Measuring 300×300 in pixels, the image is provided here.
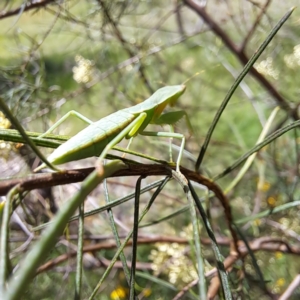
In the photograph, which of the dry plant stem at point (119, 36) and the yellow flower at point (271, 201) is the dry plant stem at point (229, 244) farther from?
the dry plant stem at point (119, 36)

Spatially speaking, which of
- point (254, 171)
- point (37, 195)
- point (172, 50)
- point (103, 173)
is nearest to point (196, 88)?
point (172, 50)

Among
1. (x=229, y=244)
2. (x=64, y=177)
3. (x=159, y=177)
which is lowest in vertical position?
(x=229, y=244)

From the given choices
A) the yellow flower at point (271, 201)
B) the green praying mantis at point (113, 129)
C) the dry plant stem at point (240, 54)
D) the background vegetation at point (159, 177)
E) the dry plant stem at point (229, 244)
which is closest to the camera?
the green praying mantis at point (113, 129)

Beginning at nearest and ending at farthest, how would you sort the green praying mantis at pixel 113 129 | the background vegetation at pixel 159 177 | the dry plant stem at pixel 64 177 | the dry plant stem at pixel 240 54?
1. the dry plant stem at pixel 64 177
2. the green praying mantis at pixel 113 129
3. the background vegetation at pixel 159 177
4. the dry plant stem at pixel 240 54

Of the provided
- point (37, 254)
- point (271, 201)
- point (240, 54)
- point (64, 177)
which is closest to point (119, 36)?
point (240, 54)

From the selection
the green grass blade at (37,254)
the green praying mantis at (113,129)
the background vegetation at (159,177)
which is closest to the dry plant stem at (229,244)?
the background vegetation at (159,177)

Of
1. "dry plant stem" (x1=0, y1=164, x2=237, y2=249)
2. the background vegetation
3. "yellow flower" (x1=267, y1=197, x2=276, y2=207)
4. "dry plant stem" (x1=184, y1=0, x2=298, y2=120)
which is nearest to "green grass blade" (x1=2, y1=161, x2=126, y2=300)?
"dry plant stem" (x1=0, y1=164, x2=237, y2=249)

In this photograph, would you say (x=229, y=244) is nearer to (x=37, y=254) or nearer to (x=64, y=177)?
(x=64, y=177)

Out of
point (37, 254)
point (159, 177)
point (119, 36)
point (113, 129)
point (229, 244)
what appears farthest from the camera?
point (159, 177)

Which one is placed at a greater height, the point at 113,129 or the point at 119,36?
the point at 119,36
